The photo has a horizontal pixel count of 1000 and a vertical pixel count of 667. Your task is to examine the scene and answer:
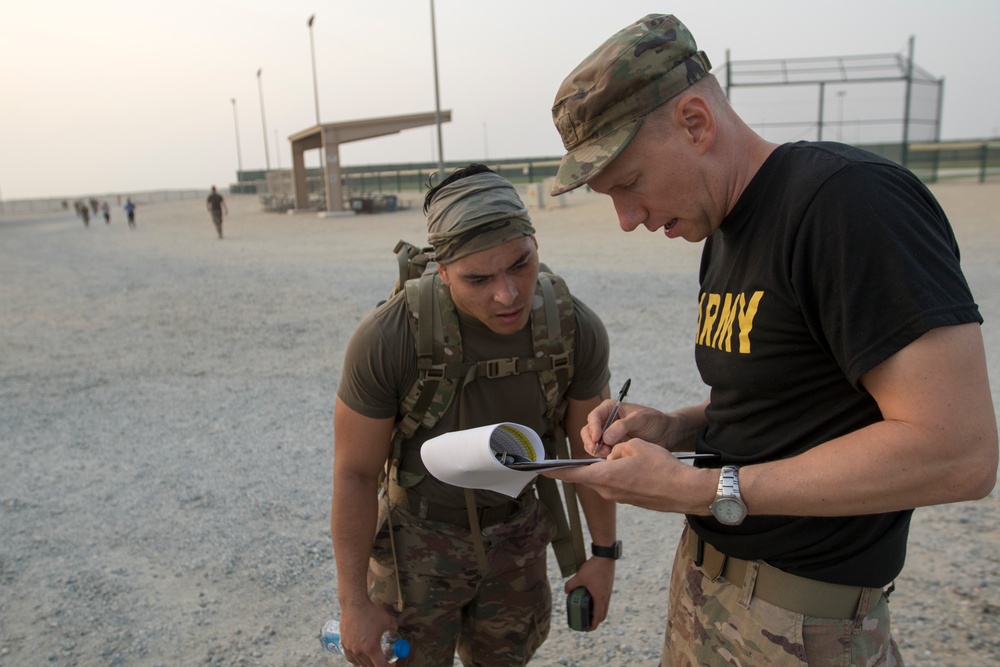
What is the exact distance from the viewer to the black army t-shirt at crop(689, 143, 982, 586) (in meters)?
1.29

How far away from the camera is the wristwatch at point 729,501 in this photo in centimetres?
147

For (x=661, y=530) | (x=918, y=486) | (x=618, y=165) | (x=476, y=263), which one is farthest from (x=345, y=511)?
(x=661, y=530)

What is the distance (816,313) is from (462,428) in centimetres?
118

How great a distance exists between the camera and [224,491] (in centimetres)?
508

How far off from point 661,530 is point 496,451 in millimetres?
2944

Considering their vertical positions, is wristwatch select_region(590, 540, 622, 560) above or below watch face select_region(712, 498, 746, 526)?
below

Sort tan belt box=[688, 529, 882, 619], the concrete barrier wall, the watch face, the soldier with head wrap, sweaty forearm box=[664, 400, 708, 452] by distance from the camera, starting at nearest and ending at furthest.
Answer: the watch face → tan belt box=[688, 529, 882, 619] → sweaty forearm box=[664, 400, 708, 452] → the soldier with head wrap → the concrete barrier wall

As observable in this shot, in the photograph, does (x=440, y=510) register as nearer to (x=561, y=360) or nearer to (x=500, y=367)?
(x=500, y=367)

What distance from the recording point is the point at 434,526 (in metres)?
2.44

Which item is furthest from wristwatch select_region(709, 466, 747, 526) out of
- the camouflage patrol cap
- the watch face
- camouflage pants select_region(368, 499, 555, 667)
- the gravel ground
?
the gravel ground

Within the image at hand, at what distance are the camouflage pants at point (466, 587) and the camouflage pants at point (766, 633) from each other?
2.32ft

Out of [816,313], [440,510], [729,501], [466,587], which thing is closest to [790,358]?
[816,313]

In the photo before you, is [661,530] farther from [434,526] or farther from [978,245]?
[978,245]

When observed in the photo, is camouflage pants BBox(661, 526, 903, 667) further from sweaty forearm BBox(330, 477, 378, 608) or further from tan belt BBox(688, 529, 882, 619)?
sweaty forearm BBox(330, 477, 378, 608)
